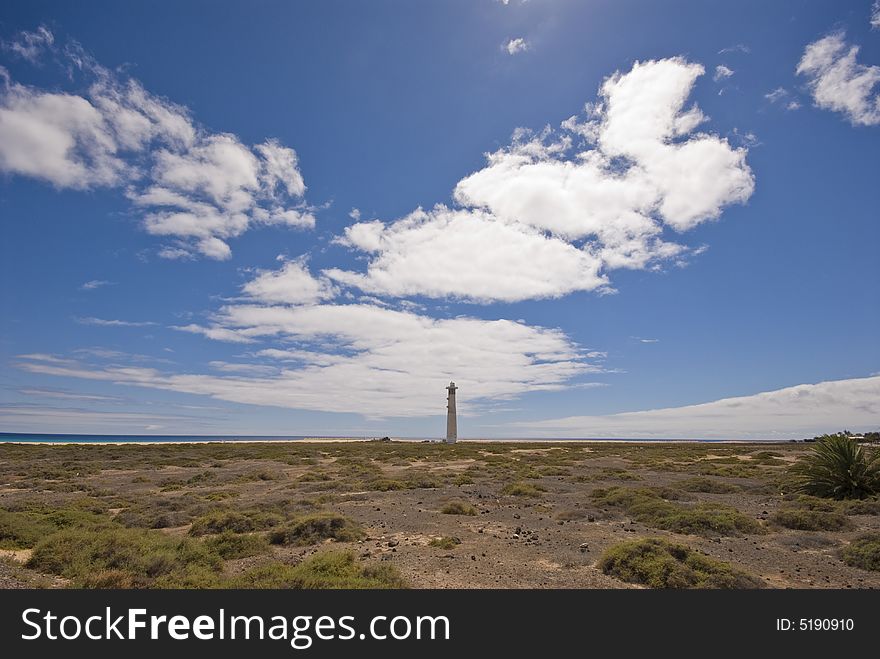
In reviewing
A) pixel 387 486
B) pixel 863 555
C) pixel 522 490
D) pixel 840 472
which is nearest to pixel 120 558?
pixel 387 486

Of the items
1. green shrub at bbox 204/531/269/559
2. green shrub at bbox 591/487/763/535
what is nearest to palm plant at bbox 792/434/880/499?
green shrub at bbox 591/487/763/535

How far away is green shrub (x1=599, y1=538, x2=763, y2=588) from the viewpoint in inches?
378

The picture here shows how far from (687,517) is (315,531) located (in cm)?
1219

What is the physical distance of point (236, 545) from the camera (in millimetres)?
12750

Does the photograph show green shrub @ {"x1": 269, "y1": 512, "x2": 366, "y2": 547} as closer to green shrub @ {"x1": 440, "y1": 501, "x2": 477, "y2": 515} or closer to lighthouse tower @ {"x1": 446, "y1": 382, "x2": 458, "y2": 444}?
green shrub @ {"x1": 440, "y1": 501, "x2": 477, "y2": 515}

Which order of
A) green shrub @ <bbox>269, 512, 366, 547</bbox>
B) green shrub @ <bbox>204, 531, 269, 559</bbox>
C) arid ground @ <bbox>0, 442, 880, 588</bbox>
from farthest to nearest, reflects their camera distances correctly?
green shrub @ <bbox>269, 512, 366, 547</bbox> < green shrub @ <bbox>204, 531, 269, 559</bbox> < arid ground @ <bbox>0, 442, 880, 588</bbox>

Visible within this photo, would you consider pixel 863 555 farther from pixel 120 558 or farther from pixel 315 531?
pixel 120 558

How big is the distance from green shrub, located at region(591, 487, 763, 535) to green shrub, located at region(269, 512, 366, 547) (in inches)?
401
